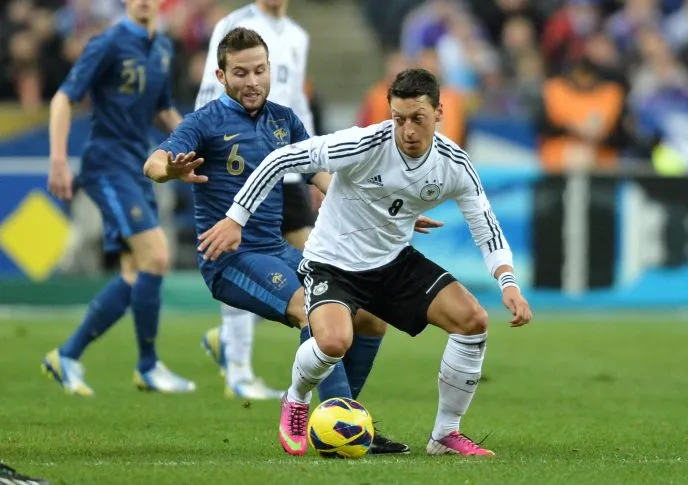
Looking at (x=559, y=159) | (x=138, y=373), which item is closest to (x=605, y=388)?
(x=138, y=373)

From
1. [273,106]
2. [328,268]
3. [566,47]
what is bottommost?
[328,268]

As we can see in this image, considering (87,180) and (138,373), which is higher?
(87,180)

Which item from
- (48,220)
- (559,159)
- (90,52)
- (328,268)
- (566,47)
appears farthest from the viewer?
(566,47)

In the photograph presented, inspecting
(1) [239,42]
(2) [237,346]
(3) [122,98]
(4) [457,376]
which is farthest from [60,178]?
(4) [457,376]

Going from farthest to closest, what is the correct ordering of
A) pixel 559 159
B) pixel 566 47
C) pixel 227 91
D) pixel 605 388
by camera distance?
pixel 566 47 < pixel 559 159 < pixel 605 388 < pixel 227 91

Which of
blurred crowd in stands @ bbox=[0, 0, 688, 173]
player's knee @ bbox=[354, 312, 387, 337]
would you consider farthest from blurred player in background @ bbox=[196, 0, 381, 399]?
blurred crowd in stands @ bbox=[0, 0, 688, 173]

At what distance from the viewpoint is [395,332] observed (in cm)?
1493

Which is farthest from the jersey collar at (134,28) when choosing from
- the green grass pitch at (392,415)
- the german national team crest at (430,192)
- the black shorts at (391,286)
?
the german national team crest at (430,192)

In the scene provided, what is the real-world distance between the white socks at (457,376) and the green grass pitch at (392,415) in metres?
0.22

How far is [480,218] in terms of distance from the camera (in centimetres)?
716

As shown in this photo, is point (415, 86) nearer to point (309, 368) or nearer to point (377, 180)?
point (377, 180)

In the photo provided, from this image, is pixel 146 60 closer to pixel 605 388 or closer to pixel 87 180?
pixel 87 180

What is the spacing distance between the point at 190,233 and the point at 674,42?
333 inches

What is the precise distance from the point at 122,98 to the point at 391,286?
355 cm
